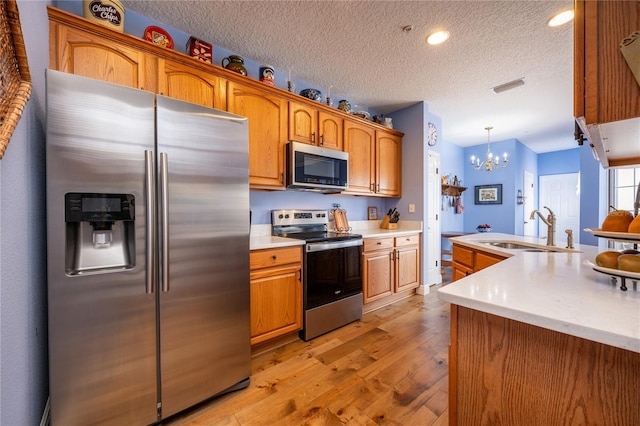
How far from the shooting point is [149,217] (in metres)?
1.30

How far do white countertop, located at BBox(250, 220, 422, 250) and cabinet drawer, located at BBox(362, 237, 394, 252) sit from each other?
0.05 m

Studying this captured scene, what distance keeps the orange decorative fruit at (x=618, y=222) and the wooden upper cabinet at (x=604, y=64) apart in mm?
408

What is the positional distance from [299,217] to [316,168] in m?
0.57

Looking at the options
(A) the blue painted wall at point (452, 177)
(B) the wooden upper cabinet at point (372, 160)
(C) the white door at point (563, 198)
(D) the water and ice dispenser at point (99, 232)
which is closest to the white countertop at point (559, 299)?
(D) the water and ice dispenser at point (99, 232)

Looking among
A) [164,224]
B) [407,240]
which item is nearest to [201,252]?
[164,224]

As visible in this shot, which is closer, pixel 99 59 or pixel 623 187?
pixel 99 59

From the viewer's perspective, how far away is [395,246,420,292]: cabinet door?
123 inches

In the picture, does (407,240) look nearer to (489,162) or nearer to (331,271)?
(331,271)

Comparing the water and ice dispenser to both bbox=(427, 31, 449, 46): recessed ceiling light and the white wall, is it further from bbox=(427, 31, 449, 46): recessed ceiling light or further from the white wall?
bbox=(427, 31, 449, 46): recessed ceiling light

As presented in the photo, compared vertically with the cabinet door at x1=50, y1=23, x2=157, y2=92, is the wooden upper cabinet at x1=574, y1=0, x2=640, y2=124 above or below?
below

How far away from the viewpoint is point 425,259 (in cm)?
347

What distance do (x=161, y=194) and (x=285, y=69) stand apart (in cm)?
191

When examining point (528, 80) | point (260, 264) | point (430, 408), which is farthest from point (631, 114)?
point (528, 80)

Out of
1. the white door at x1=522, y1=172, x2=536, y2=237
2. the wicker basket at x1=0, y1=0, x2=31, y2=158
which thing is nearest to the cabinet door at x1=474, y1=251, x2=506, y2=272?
the wicker basket at x1=0, y1=0, x2=31, y2=158
